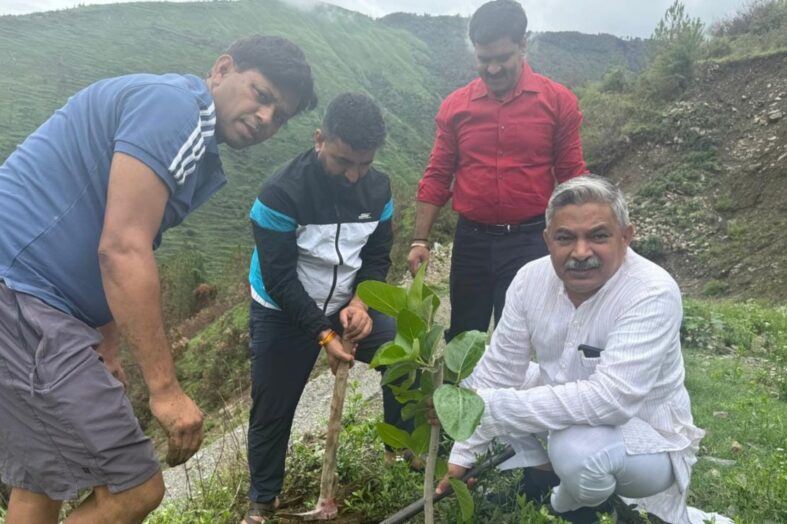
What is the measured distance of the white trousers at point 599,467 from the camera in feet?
6.47

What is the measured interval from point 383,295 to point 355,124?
3.82ft

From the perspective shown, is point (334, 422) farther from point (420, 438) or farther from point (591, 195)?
point (591, 195)

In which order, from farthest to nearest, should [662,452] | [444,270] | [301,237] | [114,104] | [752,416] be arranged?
[444,270], [752,416], [301,237], [662,452], [114,104]

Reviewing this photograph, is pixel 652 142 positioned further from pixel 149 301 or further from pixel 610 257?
pixel 149 301

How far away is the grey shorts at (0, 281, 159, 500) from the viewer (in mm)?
1599

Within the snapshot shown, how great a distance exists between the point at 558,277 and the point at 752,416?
218 centimetres

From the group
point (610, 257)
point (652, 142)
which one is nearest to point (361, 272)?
point (610, 257)

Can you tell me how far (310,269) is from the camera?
2.70 metres

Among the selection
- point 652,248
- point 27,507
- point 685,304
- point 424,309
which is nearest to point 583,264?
point 424,309

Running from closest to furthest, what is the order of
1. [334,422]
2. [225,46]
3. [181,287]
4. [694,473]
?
[334,422] → [694,473] → [181,287] → [225,46]

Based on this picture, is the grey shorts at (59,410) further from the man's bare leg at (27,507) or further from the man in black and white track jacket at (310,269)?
the man in black and white track jacket at (310,269)

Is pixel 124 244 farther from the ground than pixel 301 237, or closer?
farther from the ground

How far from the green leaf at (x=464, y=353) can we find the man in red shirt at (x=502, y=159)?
165cm

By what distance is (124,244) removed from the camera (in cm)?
156
